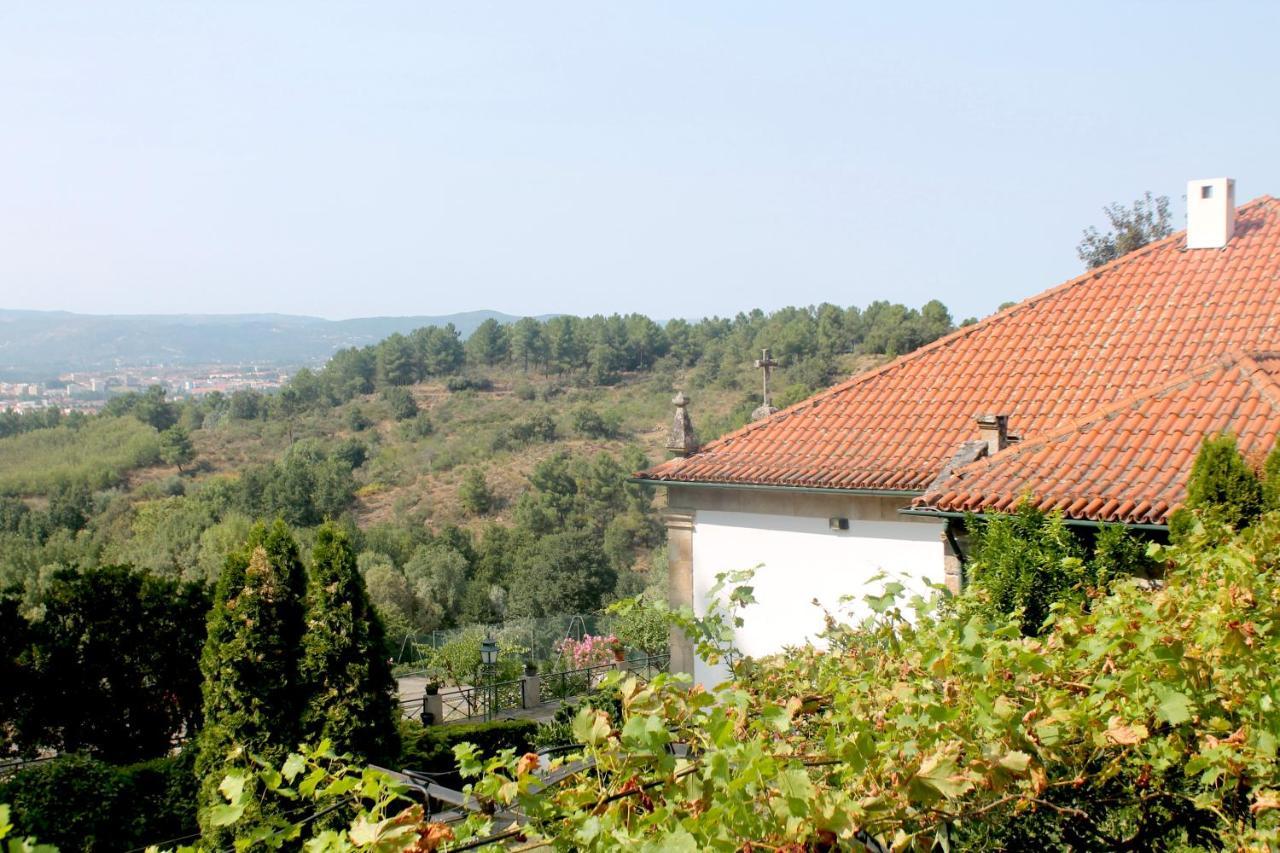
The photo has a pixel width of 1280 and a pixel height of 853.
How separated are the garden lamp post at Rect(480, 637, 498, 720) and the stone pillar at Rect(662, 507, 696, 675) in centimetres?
703

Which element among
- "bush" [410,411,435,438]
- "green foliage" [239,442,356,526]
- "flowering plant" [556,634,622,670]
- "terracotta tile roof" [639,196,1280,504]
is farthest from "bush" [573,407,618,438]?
"terracotta tile roof" [639,196,1280,504]

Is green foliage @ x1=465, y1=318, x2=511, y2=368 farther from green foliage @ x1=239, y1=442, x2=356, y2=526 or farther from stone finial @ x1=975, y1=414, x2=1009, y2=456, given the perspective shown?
stone finial @ x1=975, y1=414, x2=1009, y2=456

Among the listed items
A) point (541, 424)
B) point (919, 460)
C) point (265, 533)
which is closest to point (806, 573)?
point (919, 460)

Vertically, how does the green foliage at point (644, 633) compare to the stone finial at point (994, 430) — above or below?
below

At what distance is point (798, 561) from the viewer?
11203mm

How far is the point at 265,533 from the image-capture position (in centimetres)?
1132

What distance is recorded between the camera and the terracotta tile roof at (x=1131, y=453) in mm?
7941

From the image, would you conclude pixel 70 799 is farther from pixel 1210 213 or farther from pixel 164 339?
A: pixel 164 339

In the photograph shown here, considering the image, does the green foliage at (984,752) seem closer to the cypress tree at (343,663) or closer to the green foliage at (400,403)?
the cypress tree at (343,663)

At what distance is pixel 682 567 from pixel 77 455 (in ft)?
152

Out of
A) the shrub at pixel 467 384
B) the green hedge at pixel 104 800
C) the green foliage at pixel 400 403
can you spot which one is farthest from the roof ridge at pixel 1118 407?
the shrub at pixel 467 384

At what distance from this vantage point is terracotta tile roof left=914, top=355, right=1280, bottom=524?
26.1 feet

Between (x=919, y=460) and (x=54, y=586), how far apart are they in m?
10.8

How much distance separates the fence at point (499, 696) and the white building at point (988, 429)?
7299 millimetres
